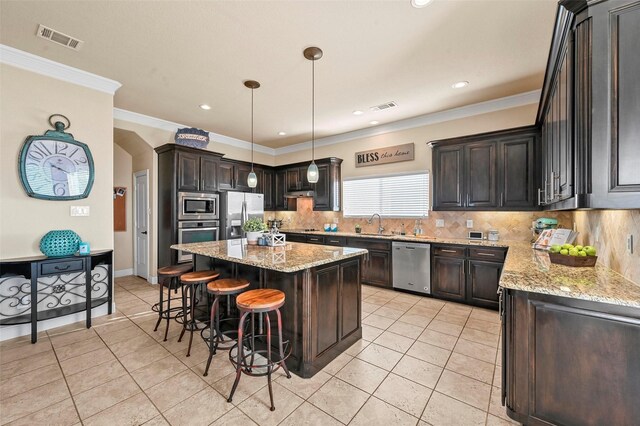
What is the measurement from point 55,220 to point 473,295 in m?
5.52

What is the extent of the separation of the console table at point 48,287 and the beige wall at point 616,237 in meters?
4.97

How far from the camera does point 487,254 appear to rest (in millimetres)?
3756

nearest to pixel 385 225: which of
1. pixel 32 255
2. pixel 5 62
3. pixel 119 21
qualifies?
pixel 119 21

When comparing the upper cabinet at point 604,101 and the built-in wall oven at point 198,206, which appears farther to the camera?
the built-in wall oven at point 198,206

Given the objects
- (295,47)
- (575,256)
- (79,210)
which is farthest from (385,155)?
(79,210)

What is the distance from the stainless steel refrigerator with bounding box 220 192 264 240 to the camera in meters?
5.46

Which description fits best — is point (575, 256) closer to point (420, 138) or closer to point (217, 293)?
point (217, 293)

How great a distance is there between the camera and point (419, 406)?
6.25ft

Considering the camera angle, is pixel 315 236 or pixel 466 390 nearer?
pixel 466 390

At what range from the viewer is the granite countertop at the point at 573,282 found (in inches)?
55.9

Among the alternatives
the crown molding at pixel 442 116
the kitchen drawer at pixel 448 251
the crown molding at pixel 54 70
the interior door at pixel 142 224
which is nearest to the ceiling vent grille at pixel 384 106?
the crown molding at pixel 442 116

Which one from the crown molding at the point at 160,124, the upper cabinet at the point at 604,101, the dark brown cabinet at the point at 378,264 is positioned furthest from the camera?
the dark brown cabinet at the point at 378,264

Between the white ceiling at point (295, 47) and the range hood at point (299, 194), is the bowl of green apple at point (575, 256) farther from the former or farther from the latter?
the range hood at point (299, 194)

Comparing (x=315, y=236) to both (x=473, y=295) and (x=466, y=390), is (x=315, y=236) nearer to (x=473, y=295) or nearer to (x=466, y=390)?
(x=473, y=295)
